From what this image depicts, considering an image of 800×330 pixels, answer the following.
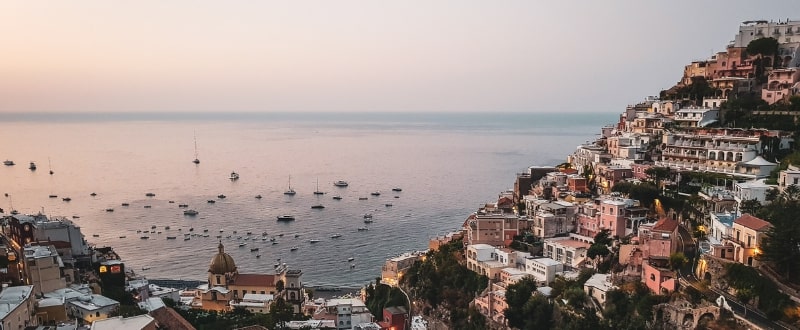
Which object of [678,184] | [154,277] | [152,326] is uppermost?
[678,184]

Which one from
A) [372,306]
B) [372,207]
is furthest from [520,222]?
[372,207]

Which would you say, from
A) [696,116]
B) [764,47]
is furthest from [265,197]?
[764,47]

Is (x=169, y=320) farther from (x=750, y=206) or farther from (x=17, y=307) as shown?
(x=750, y=206)

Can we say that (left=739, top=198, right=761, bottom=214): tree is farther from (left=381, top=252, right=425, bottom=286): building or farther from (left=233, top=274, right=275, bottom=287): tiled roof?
(left=233, top=274, right=275, bottom=287): tiled roof

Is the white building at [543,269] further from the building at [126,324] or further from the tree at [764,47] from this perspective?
the tree at [764,47]

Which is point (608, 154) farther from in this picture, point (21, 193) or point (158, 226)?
point (21, 193)

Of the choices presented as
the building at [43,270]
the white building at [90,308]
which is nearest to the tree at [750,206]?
the white building at [90,308]

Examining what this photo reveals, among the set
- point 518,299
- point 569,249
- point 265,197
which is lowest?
point 265,197
